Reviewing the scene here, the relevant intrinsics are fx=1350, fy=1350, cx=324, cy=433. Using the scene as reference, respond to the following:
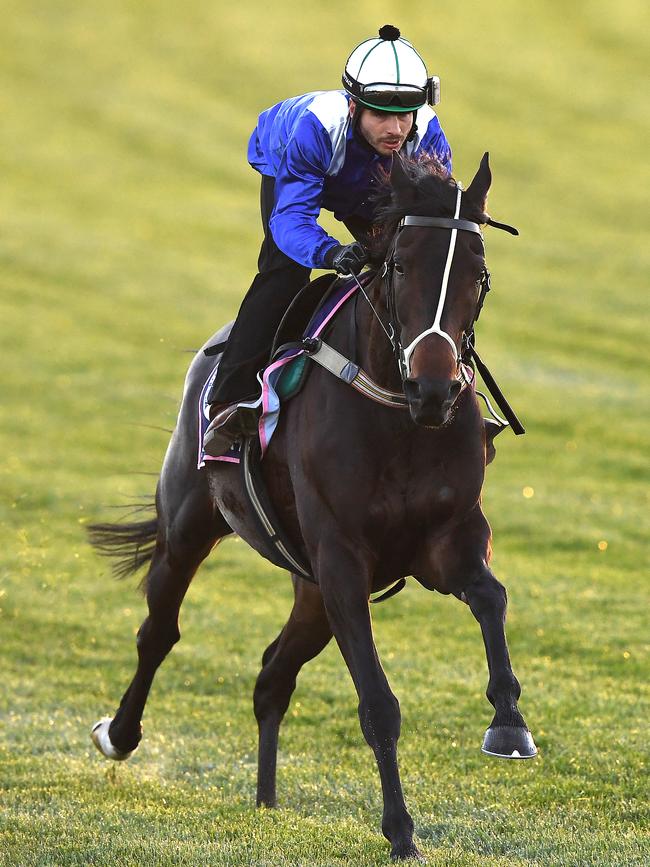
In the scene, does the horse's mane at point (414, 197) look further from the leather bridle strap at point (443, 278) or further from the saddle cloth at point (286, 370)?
the saddle cloth at point (286, 370)

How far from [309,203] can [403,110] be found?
542mm

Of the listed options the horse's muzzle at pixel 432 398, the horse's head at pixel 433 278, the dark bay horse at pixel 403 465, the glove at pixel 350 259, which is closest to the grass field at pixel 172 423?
the dark bay horse at pixel 403 465

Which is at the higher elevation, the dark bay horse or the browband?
the browband

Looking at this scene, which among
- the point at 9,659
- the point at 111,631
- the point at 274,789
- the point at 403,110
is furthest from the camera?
the point at 111,631

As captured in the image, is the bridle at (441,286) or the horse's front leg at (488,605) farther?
the horse's front leg at (488,605)

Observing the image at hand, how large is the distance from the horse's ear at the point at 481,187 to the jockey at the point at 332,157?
1.27ft

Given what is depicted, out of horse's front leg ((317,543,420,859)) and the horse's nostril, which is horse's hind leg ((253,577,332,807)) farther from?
the horse's nostril

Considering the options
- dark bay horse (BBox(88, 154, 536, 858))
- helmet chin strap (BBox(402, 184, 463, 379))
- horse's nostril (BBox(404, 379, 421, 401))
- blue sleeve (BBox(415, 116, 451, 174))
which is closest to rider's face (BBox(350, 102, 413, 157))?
blue sleeve (BBox(415, 116, 451, 174))

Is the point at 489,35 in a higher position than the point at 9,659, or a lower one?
higher

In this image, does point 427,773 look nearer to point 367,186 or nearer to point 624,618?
point 367,186

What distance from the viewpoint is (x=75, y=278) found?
28.0 metres

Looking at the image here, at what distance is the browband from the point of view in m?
4.92

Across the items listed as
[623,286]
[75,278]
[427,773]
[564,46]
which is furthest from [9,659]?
[564,46]

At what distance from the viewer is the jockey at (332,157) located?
5484 mm
